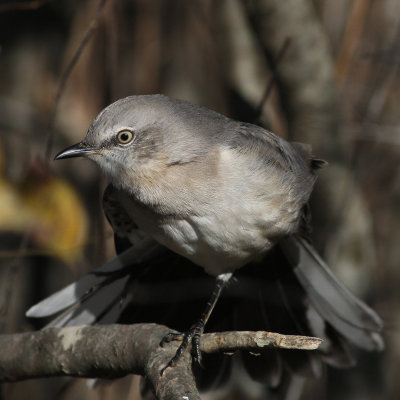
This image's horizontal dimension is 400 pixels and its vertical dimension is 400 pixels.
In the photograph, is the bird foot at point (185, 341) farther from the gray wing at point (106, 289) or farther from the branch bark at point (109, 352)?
the gray wing at point (106, 289)

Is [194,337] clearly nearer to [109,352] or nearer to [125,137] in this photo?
[109,352]

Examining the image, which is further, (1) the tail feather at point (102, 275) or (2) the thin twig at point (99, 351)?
(1) the tail feather at point (102, 275)

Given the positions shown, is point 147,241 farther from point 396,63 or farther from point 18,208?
point 396,63

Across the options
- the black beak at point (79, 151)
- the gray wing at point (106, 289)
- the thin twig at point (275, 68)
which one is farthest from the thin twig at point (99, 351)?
the thin twig at point (275, 68)

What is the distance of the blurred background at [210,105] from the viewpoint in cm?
398

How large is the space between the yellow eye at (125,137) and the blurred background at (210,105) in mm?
490

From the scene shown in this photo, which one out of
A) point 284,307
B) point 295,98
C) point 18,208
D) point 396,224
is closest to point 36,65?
point 18,208

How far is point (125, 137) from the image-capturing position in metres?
3.26

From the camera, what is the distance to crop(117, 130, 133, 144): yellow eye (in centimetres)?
324

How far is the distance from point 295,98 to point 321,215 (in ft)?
2.51

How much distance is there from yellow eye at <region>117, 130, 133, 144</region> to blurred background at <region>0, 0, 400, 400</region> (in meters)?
0.49

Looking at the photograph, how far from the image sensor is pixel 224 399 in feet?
18.8

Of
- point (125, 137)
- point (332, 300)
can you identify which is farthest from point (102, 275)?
point (332, 300)

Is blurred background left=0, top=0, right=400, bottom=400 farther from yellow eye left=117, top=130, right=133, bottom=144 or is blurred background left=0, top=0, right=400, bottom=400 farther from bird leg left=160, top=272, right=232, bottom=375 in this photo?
Result: bird leg left=160, top=272, right=232, bottom=375
